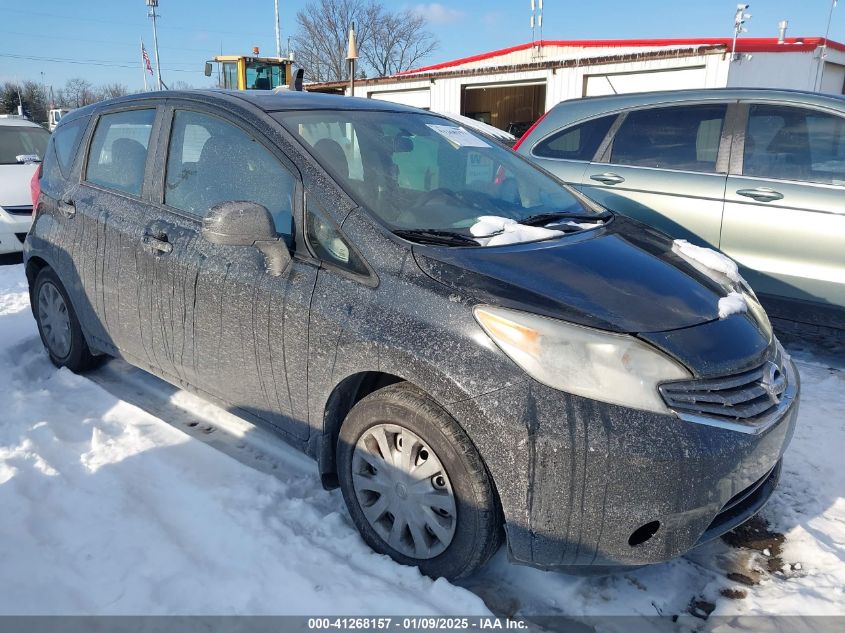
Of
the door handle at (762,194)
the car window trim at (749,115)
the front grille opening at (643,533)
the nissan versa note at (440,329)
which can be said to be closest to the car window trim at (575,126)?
the car window trim at (749,115)

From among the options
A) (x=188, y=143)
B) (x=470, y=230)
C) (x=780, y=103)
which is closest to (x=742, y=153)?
(x=780, y=103)

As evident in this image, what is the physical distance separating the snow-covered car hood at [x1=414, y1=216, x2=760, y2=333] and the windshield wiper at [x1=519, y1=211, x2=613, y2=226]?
221 mm

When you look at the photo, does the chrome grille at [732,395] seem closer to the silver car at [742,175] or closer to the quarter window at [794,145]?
the silver car at [742,175]

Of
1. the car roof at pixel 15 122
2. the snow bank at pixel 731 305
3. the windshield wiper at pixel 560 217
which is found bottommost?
the snow bank at pixel 731 305

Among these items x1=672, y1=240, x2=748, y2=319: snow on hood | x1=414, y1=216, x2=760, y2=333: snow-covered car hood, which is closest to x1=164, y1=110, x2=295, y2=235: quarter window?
x1=414, y1=216, x2=760, y2=333: snow-covered car hood

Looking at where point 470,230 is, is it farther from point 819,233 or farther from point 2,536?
point 819,233

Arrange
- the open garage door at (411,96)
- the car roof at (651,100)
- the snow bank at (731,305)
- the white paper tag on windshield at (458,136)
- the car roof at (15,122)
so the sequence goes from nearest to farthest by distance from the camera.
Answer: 1. the snow bank at (731,305)
2. the white paper tag on windshield at (458,136)
3. the car roof at (651,100)
4. the car roof at (15,122)
5. the open garage door at (411,96)

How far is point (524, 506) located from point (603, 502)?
0.24 metres

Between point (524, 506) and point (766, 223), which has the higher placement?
point (766, 223)

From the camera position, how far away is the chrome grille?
1.98 m

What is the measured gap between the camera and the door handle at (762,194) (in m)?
4.10

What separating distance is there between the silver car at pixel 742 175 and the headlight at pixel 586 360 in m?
2.56

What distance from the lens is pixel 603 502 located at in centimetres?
194

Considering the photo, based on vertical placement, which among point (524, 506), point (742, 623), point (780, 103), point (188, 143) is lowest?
point (742, 623)
